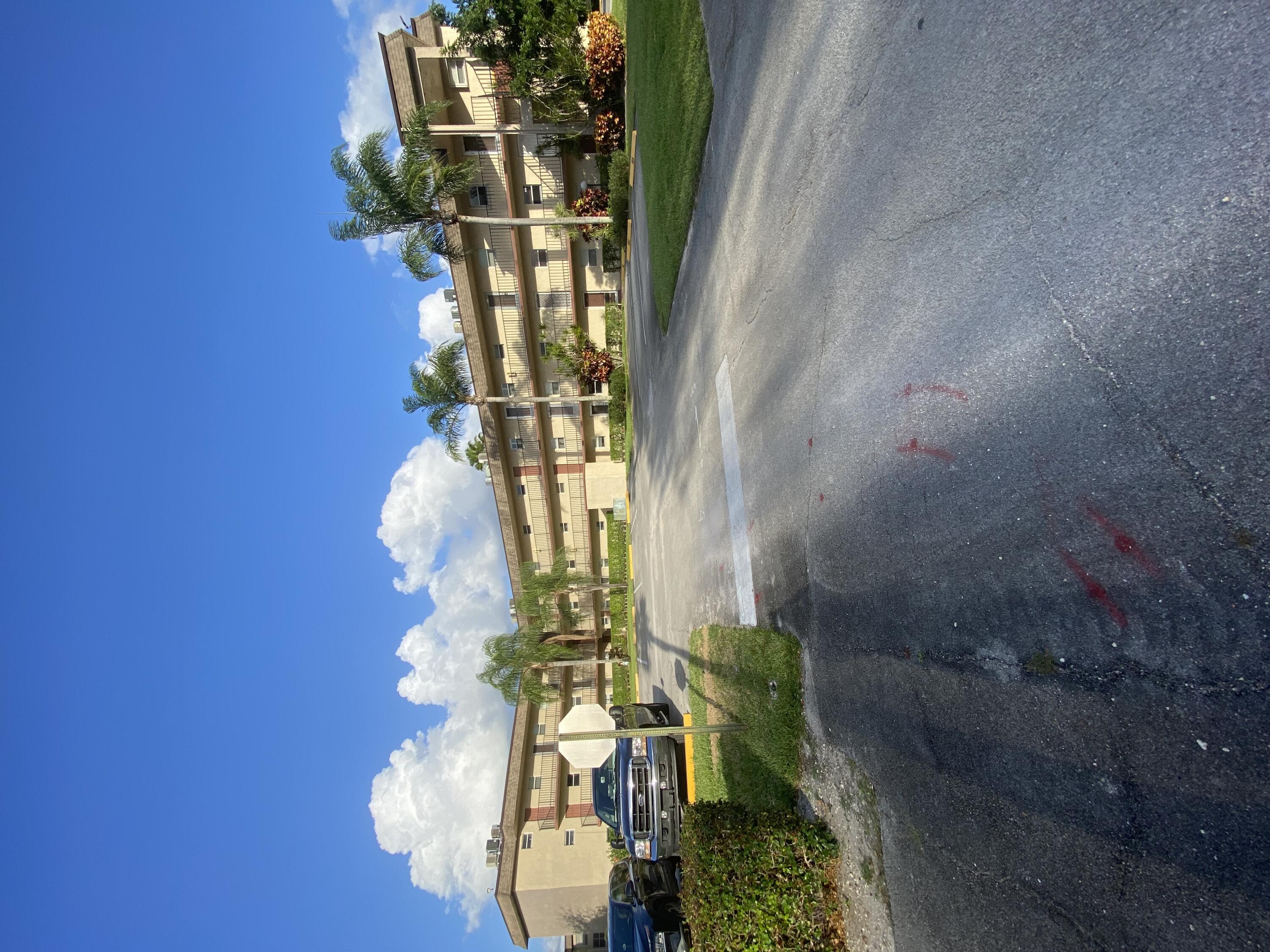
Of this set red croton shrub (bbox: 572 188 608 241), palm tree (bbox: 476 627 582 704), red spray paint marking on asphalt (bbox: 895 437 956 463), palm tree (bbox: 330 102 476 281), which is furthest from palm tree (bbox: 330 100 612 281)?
red spray paint marking on asphalt (bbox: 895 437 956 463)

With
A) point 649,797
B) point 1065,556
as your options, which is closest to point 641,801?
point 649,797

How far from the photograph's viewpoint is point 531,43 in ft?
59.9

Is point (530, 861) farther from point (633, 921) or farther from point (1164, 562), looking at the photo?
point (1164, 562)

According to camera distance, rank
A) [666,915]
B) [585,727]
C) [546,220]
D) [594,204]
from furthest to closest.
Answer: [594,204], [546,220], [666,915], [585,727]

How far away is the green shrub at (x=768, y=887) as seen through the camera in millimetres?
5395

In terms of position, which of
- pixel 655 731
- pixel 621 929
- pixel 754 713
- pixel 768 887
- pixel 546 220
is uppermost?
pixel 546 220

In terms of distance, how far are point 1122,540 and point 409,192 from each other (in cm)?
1924

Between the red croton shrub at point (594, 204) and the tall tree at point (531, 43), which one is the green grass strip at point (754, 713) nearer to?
the red croton shrub at point (594, 204)

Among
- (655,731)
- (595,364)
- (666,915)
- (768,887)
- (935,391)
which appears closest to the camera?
(935,391)

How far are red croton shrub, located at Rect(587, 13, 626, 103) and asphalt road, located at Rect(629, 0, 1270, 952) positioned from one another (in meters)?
15.3

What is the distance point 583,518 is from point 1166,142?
82.1 ft

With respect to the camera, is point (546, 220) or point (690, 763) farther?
point (546, 220)

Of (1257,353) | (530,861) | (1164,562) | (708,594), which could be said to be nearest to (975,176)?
(1257,353)

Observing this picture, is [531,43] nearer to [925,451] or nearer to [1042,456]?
[925,451]
